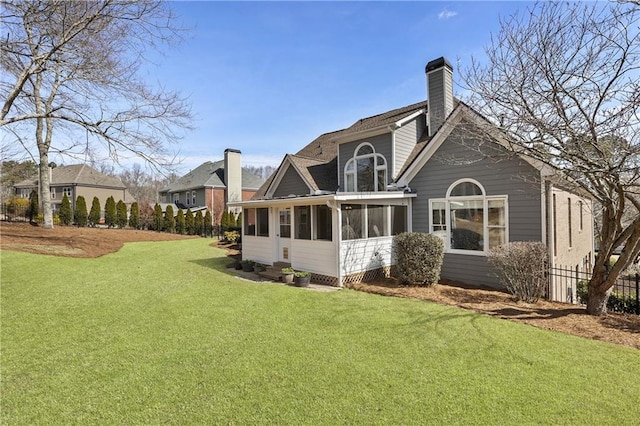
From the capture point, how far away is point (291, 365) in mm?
4434

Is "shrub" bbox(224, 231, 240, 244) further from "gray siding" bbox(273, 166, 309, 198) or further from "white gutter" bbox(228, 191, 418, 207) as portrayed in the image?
"white gutter" bbox(228, 191, 418, 207)

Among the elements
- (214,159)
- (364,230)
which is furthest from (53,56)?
(214,159)

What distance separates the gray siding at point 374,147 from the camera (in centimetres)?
1179

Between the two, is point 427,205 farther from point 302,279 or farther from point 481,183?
point 302,279

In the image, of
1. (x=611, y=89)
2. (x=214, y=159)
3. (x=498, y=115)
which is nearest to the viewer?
(x=611, y=89)

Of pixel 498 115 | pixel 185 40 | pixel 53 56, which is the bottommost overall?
pixel 498 115

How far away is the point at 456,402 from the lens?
355 cm

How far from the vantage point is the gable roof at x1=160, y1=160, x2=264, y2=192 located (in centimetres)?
3294

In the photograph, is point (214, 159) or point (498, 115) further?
point (214, 159)

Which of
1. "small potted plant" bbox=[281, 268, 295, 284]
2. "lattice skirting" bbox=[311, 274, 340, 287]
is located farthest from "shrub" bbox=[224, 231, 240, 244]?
"lattice skirting" bbox=[311, 274, 340, 287]

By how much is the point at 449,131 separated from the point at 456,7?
11.3ft

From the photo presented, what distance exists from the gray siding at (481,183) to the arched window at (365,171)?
4.71 ft

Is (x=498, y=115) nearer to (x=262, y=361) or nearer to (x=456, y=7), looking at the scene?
(x=456, y=7)

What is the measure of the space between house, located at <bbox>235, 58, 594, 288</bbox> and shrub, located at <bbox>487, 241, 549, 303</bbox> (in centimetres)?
115
